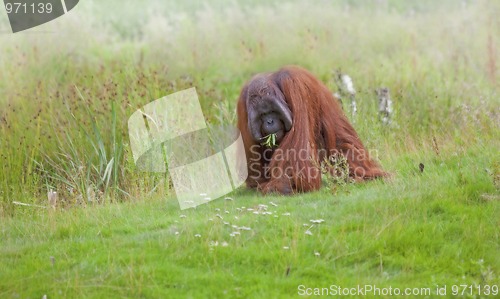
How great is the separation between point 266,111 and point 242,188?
0.80 metres

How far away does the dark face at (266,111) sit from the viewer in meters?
5.62

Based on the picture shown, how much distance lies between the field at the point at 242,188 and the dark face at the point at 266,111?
1.66ft

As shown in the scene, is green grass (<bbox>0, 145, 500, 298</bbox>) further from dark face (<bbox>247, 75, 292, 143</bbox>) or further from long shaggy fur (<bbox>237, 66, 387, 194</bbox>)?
dark face (<bbox>247, 75, 292, 143</bbox>)

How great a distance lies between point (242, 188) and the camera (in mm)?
6137

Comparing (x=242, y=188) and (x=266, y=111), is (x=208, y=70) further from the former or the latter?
(x=266, y=111)

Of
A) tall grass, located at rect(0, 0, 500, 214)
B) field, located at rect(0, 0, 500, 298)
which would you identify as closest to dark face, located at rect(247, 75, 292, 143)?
field, located at rect(0, 0, 500, 298)

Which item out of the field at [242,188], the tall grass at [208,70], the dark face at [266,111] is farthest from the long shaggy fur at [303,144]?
the tall grass at [208,70]

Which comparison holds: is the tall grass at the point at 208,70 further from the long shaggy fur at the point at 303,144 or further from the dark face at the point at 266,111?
the dark face at the point at 266,111

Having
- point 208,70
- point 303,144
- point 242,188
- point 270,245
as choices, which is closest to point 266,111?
point 303,144

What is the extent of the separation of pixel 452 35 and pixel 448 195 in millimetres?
7752

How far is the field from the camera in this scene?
424cm

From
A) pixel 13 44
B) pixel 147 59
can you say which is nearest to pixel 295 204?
pixel 147 59

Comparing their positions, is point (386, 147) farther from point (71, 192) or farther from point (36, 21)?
point (36, 21)

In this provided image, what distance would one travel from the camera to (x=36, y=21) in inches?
459
